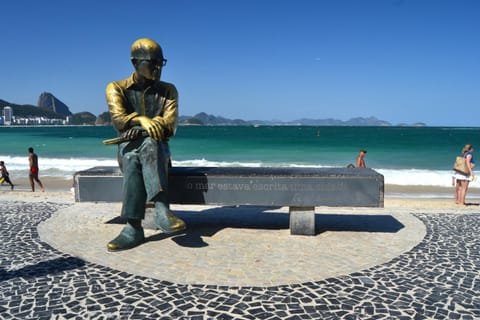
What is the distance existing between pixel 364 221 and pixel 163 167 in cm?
433

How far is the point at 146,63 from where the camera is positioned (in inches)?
215

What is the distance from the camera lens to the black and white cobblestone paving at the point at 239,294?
363cm

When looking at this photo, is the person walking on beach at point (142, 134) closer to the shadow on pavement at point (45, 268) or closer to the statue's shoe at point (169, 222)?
the statue's shoe at point (169, 222)

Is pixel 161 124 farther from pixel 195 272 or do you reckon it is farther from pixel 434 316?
pixel 434 316

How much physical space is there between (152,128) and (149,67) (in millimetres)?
942

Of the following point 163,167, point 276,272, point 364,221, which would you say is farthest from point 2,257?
point 364,221

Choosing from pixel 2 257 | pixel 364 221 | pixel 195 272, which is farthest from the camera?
pixel 364 221

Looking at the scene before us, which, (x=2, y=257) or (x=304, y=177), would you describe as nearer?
(x=2, y=257)

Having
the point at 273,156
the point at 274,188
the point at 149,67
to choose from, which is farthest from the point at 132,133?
the point at 273,156

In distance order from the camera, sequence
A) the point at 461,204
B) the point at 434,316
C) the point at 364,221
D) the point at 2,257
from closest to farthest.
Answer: the point at 434,316 → the point at 2,257 → the point at 364,221 → the point at 461,204

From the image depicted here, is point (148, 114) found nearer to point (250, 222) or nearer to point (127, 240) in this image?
point (127, 240)

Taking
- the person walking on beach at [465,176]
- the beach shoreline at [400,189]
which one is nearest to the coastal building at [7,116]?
the beach shoreline at [400,189]

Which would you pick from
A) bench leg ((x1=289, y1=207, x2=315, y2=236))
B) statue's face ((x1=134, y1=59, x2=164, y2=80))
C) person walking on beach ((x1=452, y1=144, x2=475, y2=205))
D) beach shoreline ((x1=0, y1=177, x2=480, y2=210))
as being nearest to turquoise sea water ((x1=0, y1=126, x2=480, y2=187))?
beach shoreline ((x1=0, y1=177, x2=480, y2=210))

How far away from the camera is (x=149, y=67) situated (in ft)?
18.0
